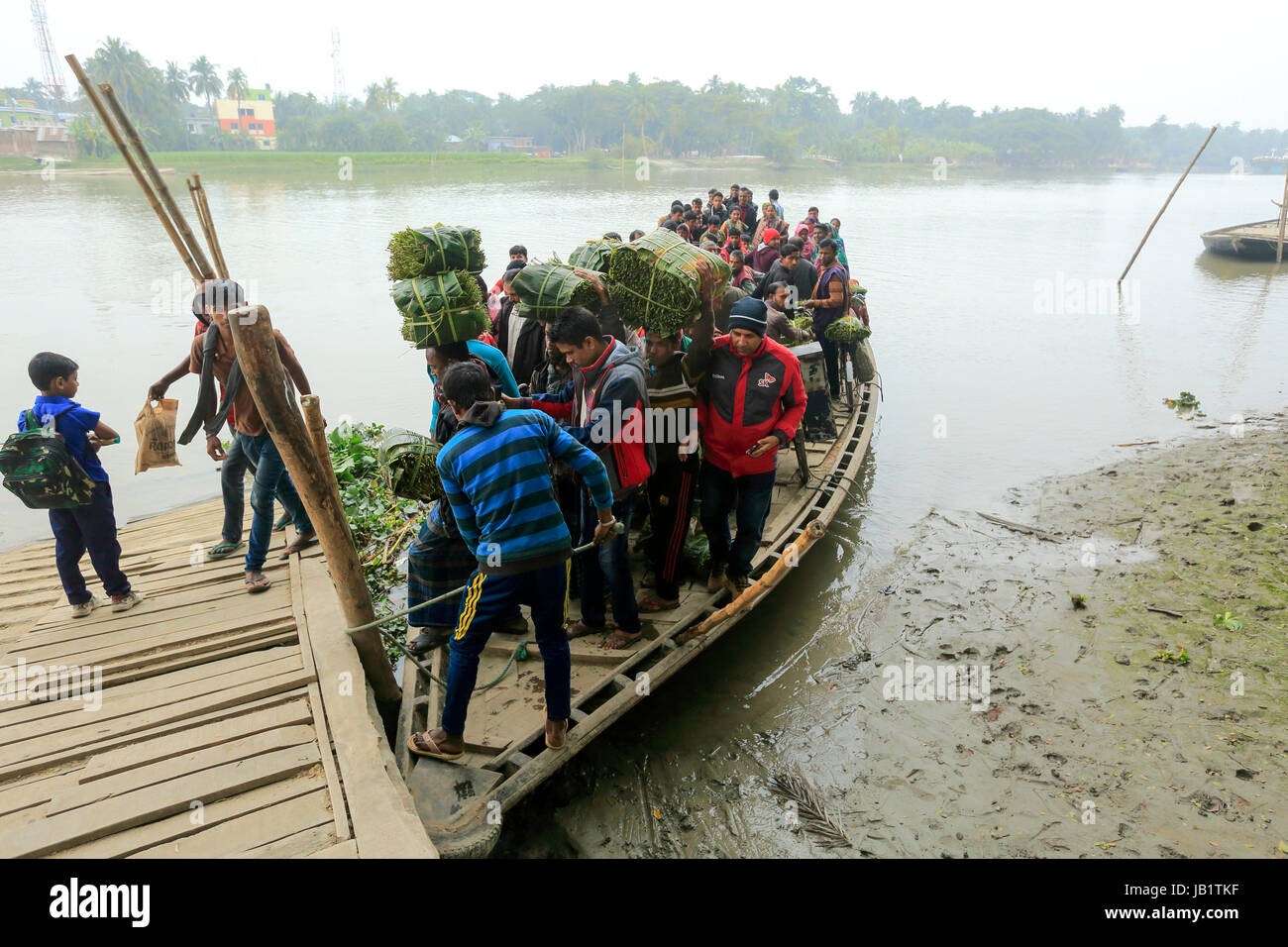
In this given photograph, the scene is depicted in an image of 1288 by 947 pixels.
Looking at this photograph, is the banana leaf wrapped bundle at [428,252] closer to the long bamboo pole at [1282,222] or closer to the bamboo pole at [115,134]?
the bamboo pole at [115,134]

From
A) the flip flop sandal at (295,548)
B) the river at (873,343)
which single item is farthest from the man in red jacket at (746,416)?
the flip flop sandal at (295,548)

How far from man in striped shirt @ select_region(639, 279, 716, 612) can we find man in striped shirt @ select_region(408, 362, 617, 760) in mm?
1200

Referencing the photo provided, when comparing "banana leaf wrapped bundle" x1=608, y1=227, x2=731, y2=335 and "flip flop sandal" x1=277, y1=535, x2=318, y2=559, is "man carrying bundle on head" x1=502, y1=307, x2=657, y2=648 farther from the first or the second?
"flip flop sandal" x1=277, y1=535, x2=318, y2=559

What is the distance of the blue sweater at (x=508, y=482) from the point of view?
3066 millimetres

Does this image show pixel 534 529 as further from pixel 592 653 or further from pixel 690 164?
pixel 690 164

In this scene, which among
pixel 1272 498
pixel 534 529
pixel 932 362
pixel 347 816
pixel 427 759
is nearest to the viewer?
pixel 347 816

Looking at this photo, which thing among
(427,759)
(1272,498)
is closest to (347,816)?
(427,759)

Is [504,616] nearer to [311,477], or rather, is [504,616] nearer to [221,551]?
[311,477]

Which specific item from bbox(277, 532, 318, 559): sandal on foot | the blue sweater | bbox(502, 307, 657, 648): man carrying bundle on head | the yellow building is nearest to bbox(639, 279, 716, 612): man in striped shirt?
bbox(502, 307, 657, 648): man carrying bundle on head

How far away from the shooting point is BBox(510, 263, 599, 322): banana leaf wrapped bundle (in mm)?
4094

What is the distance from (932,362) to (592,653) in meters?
12.3

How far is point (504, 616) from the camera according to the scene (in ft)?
10.8

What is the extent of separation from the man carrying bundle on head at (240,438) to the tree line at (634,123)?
64.4 m

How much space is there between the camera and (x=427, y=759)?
3631 mm
